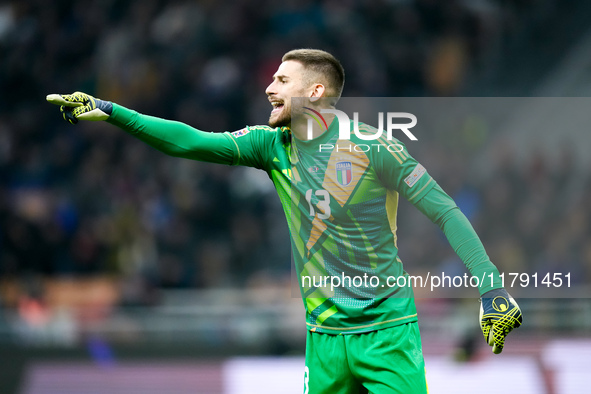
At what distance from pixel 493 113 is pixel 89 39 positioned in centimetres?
609

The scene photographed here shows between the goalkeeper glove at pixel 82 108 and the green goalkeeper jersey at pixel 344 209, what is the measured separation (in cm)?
6

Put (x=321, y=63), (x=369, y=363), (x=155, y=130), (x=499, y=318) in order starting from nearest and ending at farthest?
(x=499, y=318) < (x=369, y=363) < (x=155, y=130) < (x=321, y=63)

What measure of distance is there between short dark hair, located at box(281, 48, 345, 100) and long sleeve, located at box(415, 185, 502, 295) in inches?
30.8

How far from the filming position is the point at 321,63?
3867mm

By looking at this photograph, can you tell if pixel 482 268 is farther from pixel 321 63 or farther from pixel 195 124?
pixel 195 124

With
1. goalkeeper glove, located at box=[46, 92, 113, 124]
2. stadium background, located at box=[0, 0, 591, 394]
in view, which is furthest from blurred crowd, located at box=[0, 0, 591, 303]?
goalkeeper glove, located at box=[46, 92, 113, 124]

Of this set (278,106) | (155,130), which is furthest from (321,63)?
(155,130)

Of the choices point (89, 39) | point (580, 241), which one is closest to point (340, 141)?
point (580, 241)

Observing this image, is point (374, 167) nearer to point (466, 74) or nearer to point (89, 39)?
point (466, 74)

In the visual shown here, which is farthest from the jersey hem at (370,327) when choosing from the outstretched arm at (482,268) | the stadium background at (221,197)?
the stadium background at (221,197)

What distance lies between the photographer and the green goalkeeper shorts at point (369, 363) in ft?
11.6

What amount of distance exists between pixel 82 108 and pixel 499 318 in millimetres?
2052

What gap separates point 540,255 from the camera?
7.77m

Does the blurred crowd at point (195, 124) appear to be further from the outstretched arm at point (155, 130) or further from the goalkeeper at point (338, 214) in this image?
the outstretched arm at point (155, 130)
